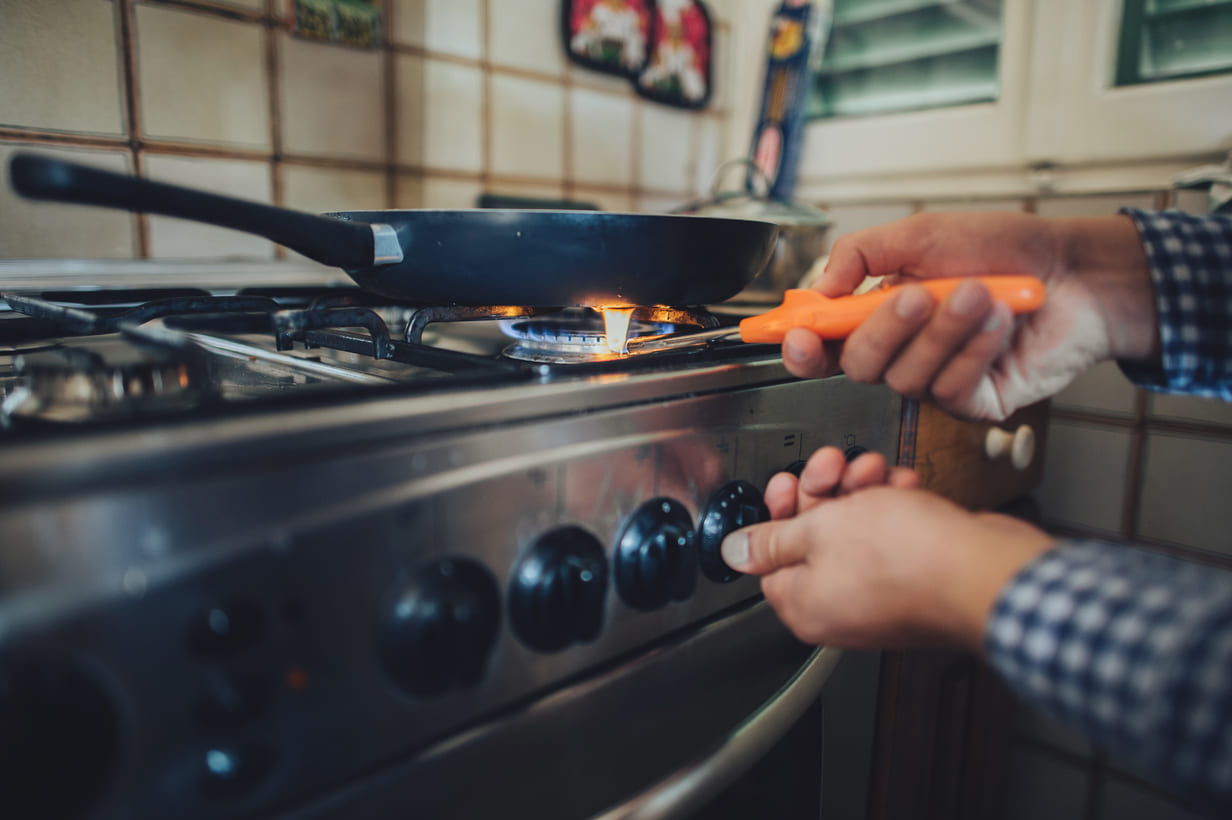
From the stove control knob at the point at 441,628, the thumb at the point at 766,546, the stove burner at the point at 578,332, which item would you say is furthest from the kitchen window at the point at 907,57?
the stove control knob at the point at 441,628

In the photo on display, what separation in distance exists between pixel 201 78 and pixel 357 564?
0.71 meters

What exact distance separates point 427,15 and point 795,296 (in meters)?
0.71

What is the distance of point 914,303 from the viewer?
15.4 inches

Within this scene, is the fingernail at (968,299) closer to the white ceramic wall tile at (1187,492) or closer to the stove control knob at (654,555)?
the stove control knob at (654,555)

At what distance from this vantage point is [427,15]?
36.2 inches

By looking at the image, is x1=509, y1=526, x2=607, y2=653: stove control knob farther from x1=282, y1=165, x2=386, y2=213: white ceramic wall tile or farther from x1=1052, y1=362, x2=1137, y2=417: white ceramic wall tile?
x1=1052, y1=362, x2=1137, y2=417: white ceramic wall tile

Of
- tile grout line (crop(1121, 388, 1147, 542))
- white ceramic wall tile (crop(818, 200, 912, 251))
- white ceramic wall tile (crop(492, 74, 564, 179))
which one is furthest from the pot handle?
tile grout line (crop(1121, 388, 1147, 542))

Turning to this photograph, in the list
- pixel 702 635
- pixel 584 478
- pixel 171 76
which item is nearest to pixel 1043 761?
pixel 702 635

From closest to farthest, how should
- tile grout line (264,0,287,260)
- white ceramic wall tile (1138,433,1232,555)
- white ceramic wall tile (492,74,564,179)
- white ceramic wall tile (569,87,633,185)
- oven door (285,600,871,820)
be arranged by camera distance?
1. oven door (285,600,871,820)
2. tile grout line (264,0,287,260)
3. white ceramic wall tile (1138,433,1232,555)
4. white ceramic wall tile (492,74,564,179)
5. white ceramic wall tile (569,87,633,185)

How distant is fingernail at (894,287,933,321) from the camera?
1.28ft

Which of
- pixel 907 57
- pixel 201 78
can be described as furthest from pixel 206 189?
pixel 907 57

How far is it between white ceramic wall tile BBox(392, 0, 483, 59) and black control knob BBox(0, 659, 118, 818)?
2.85 ft

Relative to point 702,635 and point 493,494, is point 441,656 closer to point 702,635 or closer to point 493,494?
point 493,494

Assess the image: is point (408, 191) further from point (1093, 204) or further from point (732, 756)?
point (1093, 204)
